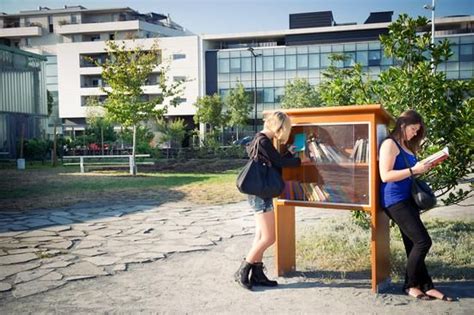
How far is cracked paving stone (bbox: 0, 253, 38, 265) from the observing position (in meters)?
6.20

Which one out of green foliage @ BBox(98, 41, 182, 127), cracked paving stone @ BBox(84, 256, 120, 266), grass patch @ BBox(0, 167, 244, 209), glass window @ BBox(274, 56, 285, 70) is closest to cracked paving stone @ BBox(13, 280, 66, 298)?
cracked paving stone @ BBox(84, 256, 120, 266)

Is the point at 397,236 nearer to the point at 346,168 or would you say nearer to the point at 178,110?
the point at 346,168

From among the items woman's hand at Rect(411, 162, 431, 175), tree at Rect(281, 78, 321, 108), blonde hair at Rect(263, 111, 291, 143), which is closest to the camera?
woman's hand at Rect(411, 162, 431, 175)

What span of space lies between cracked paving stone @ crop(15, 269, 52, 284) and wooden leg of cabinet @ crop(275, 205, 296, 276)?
8.62ft

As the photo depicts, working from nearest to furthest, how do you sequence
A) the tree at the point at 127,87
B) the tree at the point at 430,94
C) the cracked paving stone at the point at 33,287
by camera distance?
1. the cracked paving stone at the point at 33,287
2. the tree at the point at 430,94
3. the tree at the point at 127,87

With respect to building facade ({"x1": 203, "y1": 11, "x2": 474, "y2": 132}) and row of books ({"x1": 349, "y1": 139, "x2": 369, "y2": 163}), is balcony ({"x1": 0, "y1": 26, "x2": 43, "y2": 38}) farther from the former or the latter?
row of books ({"x1": 349, "y1": 139, "x2": 369, "y2": 163})

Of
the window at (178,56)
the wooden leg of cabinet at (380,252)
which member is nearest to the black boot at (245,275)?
the wooden leg of cabinet at (380,252)

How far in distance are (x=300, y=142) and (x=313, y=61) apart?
55064 mm

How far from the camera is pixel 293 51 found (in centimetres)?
5969

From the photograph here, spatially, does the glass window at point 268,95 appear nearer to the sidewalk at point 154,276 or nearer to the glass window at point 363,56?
the glass window at point 363,56

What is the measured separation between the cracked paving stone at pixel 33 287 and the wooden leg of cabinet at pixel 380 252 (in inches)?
126

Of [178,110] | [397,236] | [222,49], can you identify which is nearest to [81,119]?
[178,110]

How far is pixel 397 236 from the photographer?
24.0 ft

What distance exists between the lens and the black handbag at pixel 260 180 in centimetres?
481
